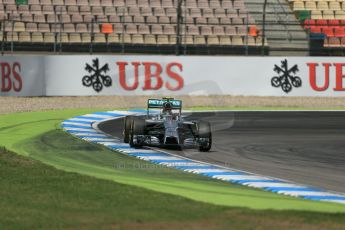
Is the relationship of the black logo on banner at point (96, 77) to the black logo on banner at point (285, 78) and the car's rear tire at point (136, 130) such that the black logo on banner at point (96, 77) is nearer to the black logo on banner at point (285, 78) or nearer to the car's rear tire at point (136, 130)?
the black logo on banner at point (285, 78)

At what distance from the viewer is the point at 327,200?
35.3 feet

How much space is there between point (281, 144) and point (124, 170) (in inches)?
191

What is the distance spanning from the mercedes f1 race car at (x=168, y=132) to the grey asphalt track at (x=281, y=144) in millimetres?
195

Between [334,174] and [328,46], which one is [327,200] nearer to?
[334,174]

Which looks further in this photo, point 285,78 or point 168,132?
point 285,78

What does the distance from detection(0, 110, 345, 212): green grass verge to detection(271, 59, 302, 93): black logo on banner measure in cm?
1047

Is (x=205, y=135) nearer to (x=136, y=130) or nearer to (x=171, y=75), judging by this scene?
(x=136, y=130)

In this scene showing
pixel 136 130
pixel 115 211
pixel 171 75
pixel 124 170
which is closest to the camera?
pixel 115 211

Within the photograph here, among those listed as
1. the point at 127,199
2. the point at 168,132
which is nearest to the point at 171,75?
the point at 168,132

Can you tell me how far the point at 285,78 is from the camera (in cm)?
2884

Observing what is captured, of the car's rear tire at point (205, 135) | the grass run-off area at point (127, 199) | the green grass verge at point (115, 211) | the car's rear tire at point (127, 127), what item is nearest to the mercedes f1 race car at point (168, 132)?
the car's rear tire at point (205, 135)

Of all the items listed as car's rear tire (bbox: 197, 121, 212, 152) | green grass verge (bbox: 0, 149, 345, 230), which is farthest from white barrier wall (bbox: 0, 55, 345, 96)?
green grass verge (bbox: 0, 149, 345, 230)

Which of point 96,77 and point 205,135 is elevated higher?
point 96,77

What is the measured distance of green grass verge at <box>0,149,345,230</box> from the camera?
892 centimetres
